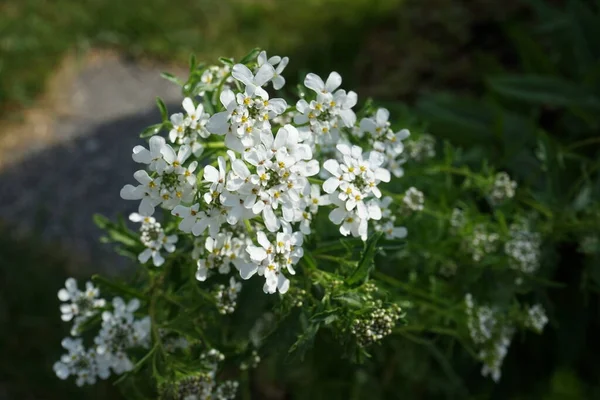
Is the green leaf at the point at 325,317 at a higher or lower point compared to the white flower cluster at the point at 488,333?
higher

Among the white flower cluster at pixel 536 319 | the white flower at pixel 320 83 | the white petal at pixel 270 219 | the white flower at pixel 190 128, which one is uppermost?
the white flower at pixel 320 83

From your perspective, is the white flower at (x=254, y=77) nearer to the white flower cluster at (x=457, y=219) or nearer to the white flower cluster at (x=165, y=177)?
the white flower cluster at (x=165, y=177)

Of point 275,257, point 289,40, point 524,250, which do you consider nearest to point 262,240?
point 275,257

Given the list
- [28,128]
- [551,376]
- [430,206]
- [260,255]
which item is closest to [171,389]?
[260,255]

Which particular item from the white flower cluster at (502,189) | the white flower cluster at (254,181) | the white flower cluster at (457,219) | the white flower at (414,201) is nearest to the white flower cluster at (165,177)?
the white flower cluster at (254,181)

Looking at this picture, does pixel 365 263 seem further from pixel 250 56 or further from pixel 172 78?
pixel 172 78

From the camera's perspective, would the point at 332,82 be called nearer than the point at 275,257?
No
